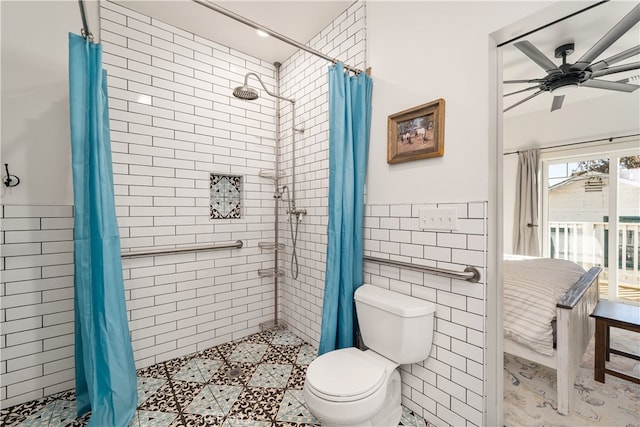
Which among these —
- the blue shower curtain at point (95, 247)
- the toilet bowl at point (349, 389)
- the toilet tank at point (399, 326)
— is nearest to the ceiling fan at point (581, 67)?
the toilet tank at point (399, 326)

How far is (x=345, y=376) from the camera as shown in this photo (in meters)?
1.39

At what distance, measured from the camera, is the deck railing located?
3.65 meters

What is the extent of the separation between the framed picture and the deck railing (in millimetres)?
4049

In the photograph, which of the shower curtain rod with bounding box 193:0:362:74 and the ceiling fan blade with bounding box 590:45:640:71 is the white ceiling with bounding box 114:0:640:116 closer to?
the ceiling fan blade with bounding box 590:45:640:71

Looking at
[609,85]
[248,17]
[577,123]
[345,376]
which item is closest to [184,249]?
[345,376]

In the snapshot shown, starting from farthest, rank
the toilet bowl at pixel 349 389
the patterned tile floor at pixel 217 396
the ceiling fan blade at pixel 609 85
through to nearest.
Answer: the ceiling fan blade at pixel 609 85 < the patterned tile floor at pixel 217 396 < the toilet bowl at pixel 349 389

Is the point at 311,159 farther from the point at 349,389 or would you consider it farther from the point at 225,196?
the point at 349,389

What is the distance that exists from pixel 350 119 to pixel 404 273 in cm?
105

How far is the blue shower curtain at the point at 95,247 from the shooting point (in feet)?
4.72

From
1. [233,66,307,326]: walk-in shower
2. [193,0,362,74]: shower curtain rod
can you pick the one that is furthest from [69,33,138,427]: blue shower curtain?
[233,66,307,326]: walk-in shower

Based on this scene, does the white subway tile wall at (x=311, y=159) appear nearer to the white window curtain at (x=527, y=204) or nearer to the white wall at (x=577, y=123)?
the white wall at (x=577, y=123)

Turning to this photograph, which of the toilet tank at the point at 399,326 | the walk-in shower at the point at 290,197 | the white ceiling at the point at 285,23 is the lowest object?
the toilet tank at the point at 399,326

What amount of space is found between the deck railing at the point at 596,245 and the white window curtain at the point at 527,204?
0.30 meters

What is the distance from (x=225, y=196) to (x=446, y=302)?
198 cm
